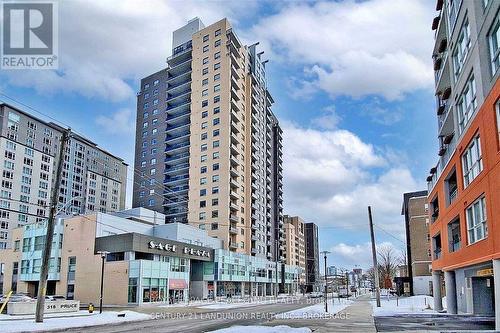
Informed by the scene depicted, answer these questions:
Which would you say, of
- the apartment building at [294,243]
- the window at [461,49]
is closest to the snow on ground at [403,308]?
the window at [461,49]

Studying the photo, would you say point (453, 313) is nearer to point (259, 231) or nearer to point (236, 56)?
point (259, 231)

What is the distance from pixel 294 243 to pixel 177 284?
387ft

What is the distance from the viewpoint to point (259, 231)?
110375 millimetres

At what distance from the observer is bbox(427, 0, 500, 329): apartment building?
1986 cm

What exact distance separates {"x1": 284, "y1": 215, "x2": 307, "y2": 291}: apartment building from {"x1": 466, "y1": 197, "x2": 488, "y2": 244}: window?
14135 cm

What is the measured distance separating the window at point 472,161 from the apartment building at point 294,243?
14149 centimetres

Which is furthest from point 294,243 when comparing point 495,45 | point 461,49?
point 495,45

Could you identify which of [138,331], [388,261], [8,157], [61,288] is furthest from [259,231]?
[138,331]

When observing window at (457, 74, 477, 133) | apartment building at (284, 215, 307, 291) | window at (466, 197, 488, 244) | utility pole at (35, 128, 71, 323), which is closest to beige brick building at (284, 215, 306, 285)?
apartment building at (284, 215, 307, 291)

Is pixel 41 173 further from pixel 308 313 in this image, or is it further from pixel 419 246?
pixel 308 313

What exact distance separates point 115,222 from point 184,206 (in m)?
35.6

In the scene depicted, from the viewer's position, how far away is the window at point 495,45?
19344mm

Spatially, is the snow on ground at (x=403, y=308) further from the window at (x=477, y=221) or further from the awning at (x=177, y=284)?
the awning at (x=177, y=284)

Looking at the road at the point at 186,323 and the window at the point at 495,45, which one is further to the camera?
the road at the point at 186,323
